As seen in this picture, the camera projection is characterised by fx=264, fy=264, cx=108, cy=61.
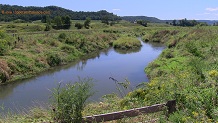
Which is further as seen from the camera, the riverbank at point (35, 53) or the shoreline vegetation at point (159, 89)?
A: the riverbank at point (35, 53)

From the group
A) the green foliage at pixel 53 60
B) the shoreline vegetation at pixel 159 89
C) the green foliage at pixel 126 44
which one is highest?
the shoreline vegetation at pixel 159 89

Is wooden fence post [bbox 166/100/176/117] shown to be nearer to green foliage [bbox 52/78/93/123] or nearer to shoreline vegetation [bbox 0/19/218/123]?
shoreline vegetation [bbox 0/19/218/123]

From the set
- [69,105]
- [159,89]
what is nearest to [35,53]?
[159,89]

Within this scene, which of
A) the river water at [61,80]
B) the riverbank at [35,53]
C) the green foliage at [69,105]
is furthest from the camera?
the riverbank at [35,53]

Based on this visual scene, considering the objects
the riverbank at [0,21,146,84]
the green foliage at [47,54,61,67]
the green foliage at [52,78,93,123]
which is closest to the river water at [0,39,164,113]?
the green foliage at [47,54,61,67]

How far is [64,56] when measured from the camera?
31016 mm

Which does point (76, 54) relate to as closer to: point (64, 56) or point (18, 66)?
point (64, 56)

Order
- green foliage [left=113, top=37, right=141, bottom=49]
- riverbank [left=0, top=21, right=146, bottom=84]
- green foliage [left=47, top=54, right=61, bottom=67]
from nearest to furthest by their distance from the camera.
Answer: riverbank [left=0, top=21, right=146, bottom=84], green foliage [left=47, top=54, right=61, bottom=67], green foliage [left=113, top=37, right=141, bottom=49]

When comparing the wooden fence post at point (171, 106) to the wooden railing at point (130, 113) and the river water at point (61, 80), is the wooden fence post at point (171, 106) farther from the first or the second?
the river water at point (61, 80)

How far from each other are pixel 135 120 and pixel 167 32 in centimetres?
5592

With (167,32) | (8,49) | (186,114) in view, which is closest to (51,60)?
(8,49)

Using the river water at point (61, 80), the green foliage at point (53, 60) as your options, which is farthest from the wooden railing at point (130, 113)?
the green foliage at point (53, 60)

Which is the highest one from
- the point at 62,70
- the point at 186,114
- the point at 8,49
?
the point at 186,114

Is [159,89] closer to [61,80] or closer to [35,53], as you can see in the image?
[61,80]
